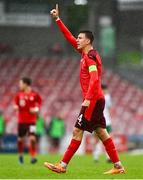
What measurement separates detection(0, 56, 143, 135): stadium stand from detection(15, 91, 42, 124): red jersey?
1431cm

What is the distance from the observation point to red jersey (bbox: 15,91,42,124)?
67.5 ft

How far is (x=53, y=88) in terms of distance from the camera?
3847 centimetres

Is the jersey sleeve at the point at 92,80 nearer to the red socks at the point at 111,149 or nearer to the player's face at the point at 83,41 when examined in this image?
the player's face at the point at 83,41

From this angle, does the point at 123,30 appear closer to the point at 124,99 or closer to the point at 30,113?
the point at 124,99

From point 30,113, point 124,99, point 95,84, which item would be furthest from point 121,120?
point 95,84

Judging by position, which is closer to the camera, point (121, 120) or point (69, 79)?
point (121, 120)

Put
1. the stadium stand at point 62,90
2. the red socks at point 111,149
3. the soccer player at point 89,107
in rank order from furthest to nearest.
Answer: the stadium stand at point 62,90
the red socks at point 111,149
the soccer player at point 89,107

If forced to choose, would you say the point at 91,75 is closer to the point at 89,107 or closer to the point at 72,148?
the point at 89,107

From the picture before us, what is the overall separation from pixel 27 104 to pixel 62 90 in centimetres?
1774

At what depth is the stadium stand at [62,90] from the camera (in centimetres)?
3634

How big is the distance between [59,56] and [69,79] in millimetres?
1656

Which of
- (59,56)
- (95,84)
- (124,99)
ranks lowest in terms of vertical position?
(95,84)

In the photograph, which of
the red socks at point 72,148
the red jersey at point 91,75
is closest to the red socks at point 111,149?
the red socks at point 72,148

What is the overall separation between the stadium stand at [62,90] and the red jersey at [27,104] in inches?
564
